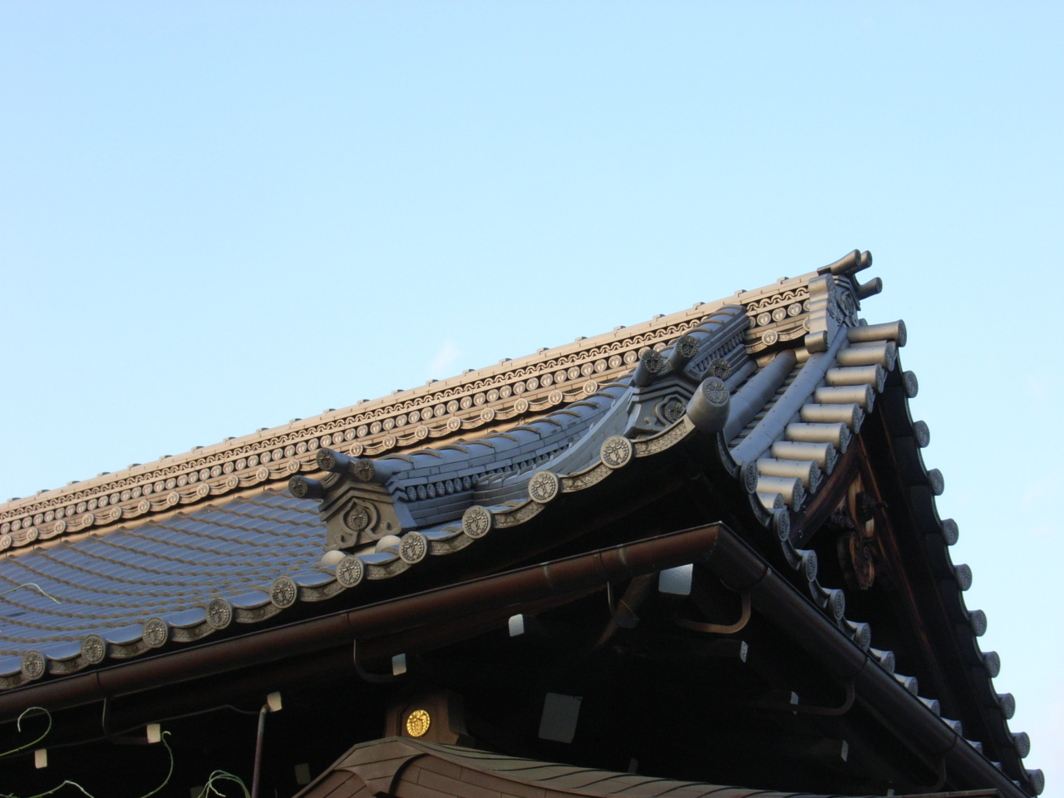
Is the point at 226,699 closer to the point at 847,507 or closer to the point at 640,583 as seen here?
the point at 640,583

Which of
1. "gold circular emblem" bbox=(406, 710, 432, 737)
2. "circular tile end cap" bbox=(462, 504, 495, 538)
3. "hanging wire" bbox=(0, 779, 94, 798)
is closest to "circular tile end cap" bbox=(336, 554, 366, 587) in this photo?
"circular tile end cap" bbox=(462, 504, 495, 538)

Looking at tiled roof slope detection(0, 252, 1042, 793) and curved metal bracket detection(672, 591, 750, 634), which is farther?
tiled roof slope detection(0, 252, 1042, 793)

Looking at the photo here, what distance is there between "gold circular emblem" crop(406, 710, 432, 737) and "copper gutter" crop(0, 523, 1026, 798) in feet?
1.65

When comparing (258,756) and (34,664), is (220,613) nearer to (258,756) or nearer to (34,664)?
(258,756)

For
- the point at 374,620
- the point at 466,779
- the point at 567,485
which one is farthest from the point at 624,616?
the point at 374,620

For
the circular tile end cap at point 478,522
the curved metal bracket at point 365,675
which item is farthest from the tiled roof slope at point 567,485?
the curved metal bracket at point 365,675

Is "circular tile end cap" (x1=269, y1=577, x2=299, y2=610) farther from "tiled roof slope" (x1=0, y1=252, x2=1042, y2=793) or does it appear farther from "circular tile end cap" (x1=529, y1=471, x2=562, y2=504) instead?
"circular tile end cap" (x1=529, y1=471, x2=562, y2=504)

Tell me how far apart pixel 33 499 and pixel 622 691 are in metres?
Answer: 8.38

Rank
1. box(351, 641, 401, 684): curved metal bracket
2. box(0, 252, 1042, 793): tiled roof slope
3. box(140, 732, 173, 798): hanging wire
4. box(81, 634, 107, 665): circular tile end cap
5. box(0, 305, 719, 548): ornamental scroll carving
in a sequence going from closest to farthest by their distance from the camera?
box(0, 252, 1042, 793): tiled roof slope < box(351, 641, 401, 684): curved metal bracket < box(81, 634, 107, 665): circular tile end cap < box(140, 732, 173, 798): hanging wire < box(0, 305, 719, 548): ornamental scroll carving

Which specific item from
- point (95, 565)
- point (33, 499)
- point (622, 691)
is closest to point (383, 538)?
point (622, 691)

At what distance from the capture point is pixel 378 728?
18.1 feet

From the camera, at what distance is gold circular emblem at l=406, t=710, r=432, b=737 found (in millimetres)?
5125

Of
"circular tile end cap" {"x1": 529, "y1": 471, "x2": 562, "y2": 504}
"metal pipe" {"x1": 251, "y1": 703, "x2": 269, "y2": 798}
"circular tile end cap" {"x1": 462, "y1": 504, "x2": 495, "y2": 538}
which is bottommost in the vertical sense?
"metal pipe" {"x1": 251, "y1": 703, "x2": 269, "y2": 798}

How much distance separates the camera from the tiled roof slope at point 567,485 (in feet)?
15.5
